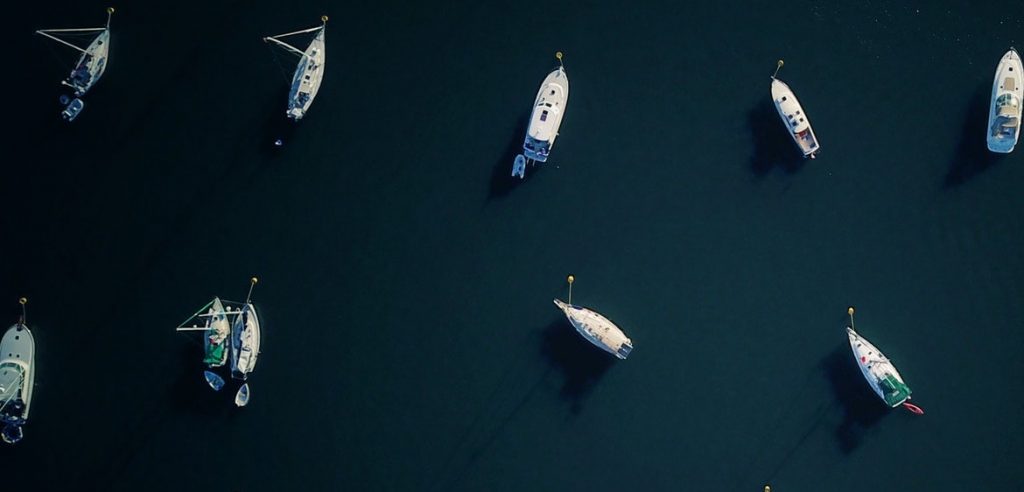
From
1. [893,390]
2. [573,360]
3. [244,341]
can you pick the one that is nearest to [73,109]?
[244,341]

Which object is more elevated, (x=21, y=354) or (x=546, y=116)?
(x=546, y=116)

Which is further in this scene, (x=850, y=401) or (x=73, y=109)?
(x=73, y=109)

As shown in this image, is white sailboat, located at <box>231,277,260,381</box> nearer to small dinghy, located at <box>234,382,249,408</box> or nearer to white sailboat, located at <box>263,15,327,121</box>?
small dinghy, located at <box>234,382,249,408</box>

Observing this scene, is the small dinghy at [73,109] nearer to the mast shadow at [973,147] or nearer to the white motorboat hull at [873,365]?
the white motorboat hull at [873,365]

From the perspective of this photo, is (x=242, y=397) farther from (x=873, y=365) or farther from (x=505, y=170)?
(x=873, y=365)

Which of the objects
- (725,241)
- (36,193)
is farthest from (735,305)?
(36,193)

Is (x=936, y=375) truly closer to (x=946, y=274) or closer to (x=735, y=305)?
(x=946, y=274)

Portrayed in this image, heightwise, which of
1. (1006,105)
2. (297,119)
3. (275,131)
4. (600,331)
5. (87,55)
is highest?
(1006,105)
